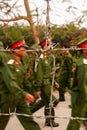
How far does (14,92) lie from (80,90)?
939 millimetres

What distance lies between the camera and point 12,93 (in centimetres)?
550

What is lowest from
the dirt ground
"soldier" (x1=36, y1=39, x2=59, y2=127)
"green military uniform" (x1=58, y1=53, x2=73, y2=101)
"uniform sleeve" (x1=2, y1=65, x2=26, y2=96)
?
the dirt ground

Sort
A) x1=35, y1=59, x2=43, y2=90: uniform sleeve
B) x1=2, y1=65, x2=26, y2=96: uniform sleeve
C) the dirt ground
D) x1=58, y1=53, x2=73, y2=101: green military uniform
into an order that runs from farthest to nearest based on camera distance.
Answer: x1=58, y1=53, x2=73, y2=101: green military uniform, the dirt ground, x1=35, y1=59, x2=43, y2=90: uniform sleeve, x1=2, y1=65, x2=26, y2=96: uniform sleeve

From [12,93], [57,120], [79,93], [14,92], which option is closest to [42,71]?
[57,120]

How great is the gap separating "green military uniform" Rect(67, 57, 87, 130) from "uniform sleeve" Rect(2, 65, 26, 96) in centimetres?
79

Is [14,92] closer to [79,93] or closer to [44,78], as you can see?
[79,93]

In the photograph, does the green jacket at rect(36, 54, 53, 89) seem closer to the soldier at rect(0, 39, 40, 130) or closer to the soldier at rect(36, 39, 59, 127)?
the soldier at rect(36, 39, 59, 127)

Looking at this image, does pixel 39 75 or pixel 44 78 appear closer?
pixel 39 75

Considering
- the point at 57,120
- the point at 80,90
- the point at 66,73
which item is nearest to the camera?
the point at 80,90

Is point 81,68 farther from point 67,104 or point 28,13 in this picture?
point 28,13

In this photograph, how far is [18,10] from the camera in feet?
36.8

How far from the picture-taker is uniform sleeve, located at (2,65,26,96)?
5363 mm

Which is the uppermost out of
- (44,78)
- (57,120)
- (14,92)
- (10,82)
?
(10,82)

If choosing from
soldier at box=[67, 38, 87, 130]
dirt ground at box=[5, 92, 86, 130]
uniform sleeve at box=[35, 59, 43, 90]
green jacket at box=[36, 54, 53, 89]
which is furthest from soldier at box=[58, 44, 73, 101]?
soldier at box=[67, 38, 87, 130]
